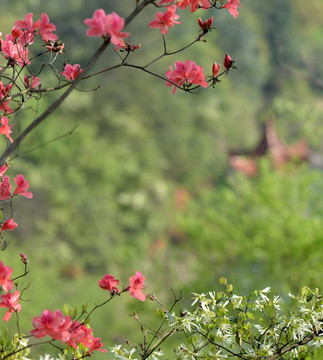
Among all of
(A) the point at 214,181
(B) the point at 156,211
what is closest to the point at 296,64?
(A) the point at 214,181

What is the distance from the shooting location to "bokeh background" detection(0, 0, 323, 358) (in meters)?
8.91

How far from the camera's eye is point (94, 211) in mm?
16000

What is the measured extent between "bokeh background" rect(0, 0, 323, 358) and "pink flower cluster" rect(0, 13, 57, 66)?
21.5 feet

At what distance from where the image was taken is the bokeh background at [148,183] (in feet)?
29.2

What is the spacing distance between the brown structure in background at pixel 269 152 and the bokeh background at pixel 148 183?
25 centimetres

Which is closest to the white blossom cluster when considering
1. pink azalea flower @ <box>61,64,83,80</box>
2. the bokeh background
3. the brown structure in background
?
pink azalea flower @ <box>61,64,83,80</box>

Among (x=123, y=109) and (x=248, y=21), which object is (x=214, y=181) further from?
(x=248, y=21)

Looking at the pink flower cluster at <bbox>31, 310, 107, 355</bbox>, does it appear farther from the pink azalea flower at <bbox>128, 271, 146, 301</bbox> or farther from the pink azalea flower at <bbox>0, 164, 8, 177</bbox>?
the pink azalea flower at <bbox>0, 164, 8, 177</bbox>

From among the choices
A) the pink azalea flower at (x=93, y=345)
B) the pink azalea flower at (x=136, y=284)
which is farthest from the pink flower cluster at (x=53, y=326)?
the pink azalea flower at (x=136, y=284)

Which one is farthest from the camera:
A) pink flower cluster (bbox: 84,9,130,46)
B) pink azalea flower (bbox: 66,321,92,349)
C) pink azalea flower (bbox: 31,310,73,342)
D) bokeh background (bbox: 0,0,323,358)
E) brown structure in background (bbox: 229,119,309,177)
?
brown structure in background (bbox: 229,119,309,177)

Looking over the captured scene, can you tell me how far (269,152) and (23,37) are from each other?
1810 centimetres

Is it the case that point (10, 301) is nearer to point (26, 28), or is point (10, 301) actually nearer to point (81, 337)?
point (81, 337)

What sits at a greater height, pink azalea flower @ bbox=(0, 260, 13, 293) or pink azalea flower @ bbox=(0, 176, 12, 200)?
pink azalea flower @ bbox=(0, 176, 12, 200)

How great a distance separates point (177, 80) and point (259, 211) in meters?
7.56
